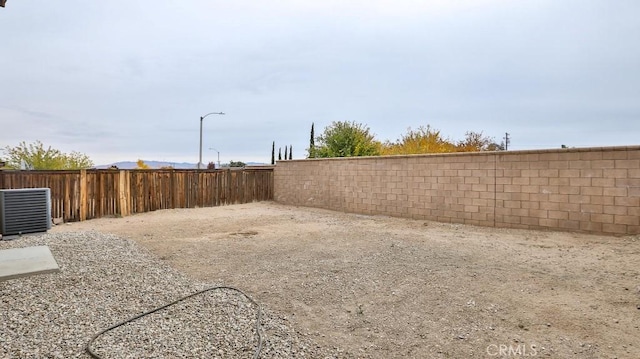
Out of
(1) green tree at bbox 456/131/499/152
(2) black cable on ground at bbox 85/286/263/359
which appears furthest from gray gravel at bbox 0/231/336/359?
(1) green tree at bbox 456/131/499/152

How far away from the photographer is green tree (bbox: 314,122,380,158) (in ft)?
73.6

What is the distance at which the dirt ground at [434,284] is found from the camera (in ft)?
10.1

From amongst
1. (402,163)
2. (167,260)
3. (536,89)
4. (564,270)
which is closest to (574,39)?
(536,89)

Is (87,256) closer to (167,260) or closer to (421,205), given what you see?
(167,260)

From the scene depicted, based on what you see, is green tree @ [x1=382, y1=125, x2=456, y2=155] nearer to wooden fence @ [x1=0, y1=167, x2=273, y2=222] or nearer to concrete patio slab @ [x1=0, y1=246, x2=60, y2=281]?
wooden fence @ [x1=0, y1=167, x2=273, y2=222]

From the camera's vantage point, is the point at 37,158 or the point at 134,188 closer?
the point at 134,188

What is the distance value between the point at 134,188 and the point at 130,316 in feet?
34.2

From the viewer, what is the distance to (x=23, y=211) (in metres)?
7.18

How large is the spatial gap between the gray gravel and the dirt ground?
0.37 m

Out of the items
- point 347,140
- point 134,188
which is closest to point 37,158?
point 134,188

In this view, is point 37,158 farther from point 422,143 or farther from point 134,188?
point 422,143

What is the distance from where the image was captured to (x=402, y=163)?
38.8 feet

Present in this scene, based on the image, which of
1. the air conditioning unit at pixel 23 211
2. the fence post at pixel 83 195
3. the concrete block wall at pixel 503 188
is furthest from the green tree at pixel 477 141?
the air conditioning unit at pixel 23 211

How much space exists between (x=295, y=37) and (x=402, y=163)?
6447 millimetres
